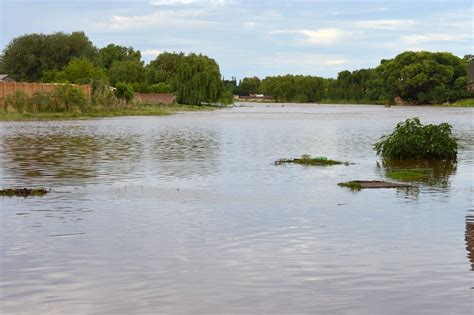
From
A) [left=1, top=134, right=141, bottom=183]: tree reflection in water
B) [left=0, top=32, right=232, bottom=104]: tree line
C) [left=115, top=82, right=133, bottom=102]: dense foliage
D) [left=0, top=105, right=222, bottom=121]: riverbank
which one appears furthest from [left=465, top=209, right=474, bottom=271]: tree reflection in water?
[left=0, top=32, right=232, bottom=104]: tree line

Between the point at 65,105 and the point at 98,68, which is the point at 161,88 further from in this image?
the point at 65,105

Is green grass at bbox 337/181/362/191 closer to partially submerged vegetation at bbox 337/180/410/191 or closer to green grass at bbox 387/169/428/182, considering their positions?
partially submerged vegetation at bbox 337/180/410/191

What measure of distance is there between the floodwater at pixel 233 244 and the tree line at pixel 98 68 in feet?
294

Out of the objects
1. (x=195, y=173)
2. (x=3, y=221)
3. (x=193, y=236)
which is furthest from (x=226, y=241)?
(x=195, y=173)

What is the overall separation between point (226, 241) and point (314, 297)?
11.1ft

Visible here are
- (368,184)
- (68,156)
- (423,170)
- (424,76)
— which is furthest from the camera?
(424,76)

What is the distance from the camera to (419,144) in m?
26.4

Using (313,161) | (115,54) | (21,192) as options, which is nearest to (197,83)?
(115,54)

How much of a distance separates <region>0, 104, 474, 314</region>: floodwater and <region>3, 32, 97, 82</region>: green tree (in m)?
109

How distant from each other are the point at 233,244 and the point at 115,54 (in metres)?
170

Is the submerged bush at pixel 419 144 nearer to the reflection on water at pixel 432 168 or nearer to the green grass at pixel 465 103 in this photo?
the reflection on water at pixel 432 168

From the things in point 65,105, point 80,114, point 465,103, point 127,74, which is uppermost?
point 127,74

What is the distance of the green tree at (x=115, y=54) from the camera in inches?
6870

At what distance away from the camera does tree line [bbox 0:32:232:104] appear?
372ft
